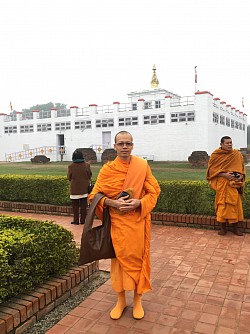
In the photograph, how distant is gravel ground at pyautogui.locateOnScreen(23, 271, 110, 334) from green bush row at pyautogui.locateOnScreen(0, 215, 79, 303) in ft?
1.01

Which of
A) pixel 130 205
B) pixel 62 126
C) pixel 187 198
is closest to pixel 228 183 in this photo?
pixel 187 198

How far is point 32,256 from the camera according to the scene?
3053 millimetres

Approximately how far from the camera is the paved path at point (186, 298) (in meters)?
2.76

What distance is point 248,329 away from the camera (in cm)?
270

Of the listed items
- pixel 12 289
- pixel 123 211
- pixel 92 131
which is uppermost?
pixel 92 131

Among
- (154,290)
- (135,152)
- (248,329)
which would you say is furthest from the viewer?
(135,152)

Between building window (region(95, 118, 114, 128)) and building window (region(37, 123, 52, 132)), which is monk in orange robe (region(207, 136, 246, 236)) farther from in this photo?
building window (region(37, 123, 52, 132))

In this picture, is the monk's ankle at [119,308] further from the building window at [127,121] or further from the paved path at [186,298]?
the building window at [127,121]

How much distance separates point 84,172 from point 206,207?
2.52 m

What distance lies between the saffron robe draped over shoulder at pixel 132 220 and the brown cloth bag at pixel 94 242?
0.22ft

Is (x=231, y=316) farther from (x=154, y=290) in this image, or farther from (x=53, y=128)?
(x=53, y=128)

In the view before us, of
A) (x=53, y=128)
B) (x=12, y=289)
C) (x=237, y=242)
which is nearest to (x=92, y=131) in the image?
(x=53, y=128)

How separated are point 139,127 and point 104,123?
3362 mm

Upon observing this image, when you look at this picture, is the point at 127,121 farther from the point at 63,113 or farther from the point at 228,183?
the point at 228,183
